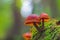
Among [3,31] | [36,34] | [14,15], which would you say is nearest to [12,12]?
[14,15]

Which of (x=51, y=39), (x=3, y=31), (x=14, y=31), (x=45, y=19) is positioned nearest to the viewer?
(x=51, y=39)

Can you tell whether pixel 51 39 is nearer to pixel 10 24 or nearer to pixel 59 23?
pixel 59 23

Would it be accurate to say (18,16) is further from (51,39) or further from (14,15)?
(51,39)

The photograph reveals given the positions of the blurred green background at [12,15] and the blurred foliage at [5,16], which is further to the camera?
the blurred foliage at [5,16]

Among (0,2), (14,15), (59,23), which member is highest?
(0,2)

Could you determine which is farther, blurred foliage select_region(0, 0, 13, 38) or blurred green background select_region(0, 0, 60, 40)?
blurred foliage select_region(0, 0, 13, 38)

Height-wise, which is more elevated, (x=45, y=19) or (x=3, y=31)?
(x=3, y=31)

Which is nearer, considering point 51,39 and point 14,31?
point 51,39

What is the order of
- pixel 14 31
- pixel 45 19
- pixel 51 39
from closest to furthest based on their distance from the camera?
1. pixel 51 39
2. pixel 45 19
3. pixel 14 31

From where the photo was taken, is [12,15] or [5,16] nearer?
[5,16]
